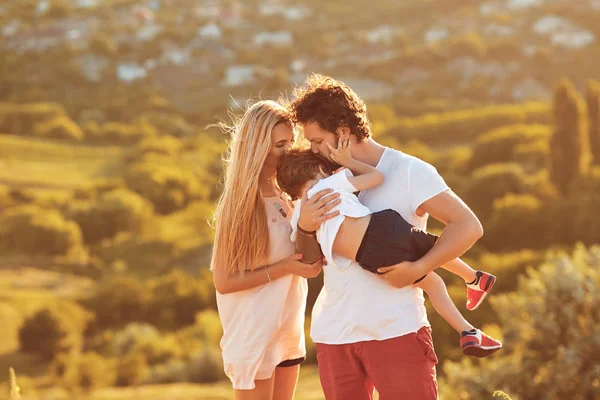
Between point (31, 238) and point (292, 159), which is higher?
point (292, 159)

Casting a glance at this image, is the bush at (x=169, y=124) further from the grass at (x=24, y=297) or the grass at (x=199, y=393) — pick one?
the grass at (x=199, y=393)

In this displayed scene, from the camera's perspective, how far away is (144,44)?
74750 millimetres

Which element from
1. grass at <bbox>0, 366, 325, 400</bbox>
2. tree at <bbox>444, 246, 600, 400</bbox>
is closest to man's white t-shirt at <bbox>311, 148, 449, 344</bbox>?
tree at <bbox>444, 246, 600, 400</bbox>

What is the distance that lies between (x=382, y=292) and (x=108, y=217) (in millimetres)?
33060

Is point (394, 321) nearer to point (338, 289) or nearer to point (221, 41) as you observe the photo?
point (338, 289)

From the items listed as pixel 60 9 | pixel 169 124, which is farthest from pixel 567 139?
pixel 60 9

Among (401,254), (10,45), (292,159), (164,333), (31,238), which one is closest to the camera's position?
(401,254)

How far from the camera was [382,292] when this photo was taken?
123 inches

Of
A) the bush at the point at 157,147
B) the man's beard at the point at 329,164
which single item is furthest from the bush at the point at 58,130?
the man's beard at the point at 329,164

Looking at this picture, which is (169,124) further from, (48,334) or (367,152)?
(367,152)

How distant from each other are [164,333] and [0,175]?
80.7 ft

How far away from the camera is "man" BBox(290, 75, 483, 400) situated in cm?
305

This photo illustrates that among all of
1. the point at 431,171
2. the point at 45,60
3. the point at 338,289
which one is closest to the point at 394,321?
the point at 338,289

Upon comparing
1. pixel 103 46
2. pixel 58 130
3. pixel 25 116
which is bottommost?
pixel 58 130
